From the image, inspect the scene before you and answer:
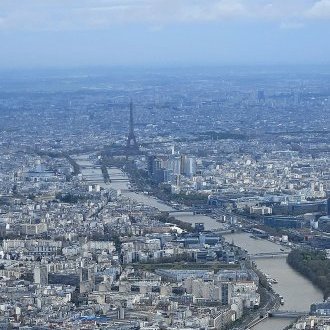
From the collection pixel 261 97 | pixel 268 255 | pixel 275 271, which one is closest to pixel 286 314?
pixel 275 271

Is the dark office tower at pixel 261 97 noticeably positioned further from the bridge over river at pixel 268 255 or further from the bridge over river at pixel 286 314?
the bridge over river at pixel 286 314

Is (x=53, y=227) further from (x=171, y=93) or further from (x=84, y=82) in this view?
(x=84, y=82)

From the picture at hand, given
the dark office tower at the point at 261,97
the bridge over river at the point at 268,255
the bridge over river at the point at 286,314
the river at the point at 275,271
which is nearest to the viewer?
the bridge over river at the point at 286,314

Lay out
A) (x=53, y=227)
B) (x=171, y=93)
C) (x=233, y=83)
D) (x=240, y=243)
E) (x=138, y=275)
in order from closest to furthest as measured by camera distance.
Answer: (x=138, y=275)
(x=240, y=243)
(x=53, y=227)
(x=171, y=93)
(x=233, y=83)

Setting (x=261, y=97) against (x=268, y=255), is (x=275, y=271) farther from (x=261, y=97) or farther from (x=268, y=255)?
(x=261, y=97)

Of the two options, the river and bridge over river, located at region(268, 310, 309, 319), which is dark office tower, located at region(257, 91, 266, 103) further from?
bridge over river, located at region(268, 310, 309, 319)

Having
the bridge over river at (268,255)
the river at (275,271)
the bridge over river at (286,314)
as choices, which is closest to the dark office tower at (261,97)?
the river at (275,271)

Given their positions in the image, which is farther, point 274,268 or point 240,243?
point 240,243

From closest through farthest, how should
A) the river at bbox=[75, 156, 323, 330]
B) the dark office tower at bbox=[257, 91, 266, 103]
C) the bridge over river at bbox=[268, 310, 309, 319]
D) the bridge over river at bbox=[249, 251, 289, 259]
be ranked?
the bridge over river at bbox=[268, 310, 309, 319], the river at bbox=[75, 156, 323, 330], the bridge over river at bbox=[249, 251, 289, 259], the dark office tower at bbox=[257, 91, 266, 103]

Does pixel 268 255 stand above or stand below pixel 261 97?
above

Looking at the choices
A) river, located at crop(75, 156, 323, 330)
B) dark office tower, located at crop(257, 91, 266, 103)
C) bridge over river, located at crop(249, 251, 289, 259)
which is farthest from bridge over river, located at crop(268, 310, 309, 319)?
dark office tower, located at crop(257, 91, 266, 103)

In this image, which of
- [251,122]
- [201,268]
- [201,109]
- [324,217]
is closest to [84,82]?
[201,109]
